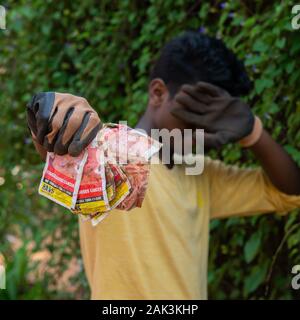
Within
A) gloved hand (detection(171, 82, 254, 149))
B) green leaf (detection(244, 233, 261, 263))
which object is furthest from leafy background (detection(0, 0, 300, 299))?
gloved hand (detection(171, 82, 254, 149))

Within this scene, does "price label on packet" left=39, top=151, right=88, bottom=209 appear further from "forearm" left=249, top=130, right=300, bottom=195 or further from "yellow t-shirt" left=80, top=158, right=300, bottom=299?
"forearm" left=249, top=130, right=300, bottom=195

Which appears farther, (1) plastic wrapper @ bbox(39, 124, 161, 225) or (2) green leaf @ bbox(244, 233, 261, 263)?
(2) green leaf @ bbox(244, 233, 261, 263)

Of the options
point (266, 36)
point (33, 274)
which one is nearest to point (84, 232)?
point (266, 36)

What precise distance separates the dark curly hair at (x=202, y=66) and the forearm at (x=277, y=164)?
16 cm

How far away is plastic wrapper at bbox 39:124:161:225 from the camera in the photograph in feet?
A: 4.27

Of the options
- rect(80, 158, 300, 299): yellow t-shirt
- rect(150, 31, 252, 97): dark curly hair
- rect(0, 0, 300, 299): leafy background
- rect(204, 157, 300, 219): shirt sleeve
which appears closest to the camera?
rect(80, 158, 300, 299): yellow t-shirt

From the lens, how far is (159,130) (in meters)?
1.91

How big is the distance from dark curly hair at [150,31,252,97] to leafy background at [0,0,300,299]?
Answer: 0.20m

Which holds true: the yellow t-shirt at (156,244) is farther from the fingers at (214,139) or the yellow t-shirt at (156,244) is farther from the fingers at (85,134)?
the fingers at (85,134)

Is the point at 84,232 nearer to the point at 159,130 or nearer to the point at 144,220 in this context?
the point at 144,220

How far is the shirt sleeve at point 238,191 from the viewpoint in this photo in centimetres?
204

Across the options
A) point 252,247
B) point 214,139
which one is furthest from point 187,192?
point 252,247

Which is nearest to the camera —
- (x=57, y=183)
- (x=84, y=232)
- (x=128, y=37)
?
(x=57, y=183)
